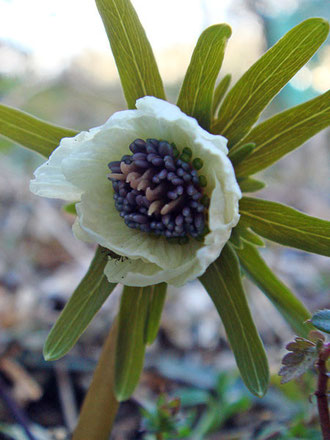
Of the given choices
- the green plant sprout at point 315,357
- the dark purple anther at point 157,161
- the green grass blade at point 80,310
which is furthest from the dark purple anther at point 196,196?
the green plant sprout at point 315,357

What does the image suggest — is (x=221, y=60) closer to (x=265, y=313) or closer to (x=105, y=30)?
(x=105, y=30)

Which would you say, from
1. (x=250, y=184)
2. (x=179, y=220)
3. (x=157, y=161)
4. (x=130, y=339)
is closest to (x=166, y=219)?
(x=179, y=220)

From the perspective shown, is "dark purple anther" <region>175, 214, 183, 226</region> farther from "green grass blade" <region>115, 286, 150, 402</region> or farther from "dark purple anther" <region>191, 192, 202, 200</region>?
"green grass blade" <region>115, 286, 150, 402</region>

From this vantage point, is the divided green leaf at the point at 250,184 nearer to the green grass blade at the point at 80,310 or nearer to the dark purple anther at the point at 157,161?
the dark purple anther at the point at 157,161

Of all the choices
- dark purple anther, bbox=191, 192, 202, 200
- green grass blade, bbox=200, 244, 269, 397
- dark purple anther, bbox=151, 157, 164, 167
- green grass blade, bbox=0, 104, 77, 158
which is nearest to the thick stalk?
green grass blade, bbox=200, 244, 269, 397

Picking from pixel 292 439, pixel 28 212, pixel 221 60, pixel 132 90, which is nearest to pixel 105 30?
pixel 132 90

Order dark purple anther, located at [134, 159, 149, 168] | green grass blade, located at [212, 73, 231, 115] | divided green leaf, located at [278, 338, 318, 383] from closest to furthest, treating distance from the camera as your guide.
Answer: divided green leaf, located at [278, 338, 318, 383], dark purple anther, located at [134, 159, 149, 168], green grass blade, located at [212, 73, 231, 115]
